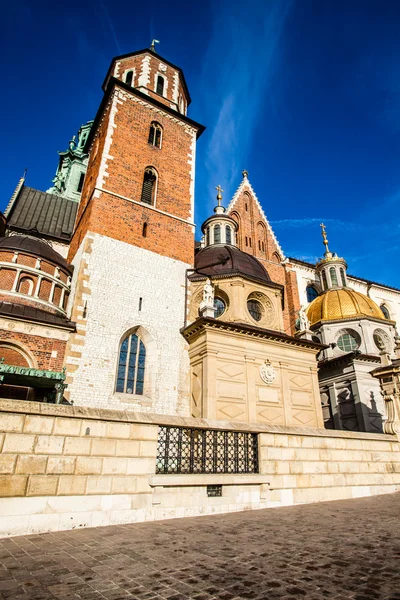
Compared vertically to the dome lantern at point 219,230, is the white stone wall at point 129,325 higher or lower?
lower

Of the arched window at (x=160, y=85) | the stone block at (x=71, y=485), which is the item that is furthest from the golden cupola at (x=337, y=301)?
the stone block at (x=71, y=485)

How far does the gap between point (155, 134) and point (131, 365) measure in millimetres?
14583

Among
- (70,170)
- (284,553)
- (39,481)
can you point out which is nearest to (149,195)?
(39,481)

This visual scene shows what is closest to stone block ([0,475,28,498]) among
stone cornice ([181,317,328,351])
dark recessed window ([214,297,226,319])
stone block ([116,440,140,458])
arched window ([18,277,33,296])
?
stone block ([116,440,140,458])

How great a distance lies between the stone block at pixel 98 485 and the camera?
20.4 feet

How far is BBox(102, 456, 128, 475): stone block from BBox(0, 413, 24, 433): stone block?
160cm

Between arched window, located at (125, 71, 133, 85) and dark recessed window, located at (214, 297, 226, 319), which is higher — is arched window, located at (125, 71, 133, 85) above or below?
above

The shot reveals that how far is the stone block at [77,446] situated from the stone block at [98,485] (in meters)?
0.47

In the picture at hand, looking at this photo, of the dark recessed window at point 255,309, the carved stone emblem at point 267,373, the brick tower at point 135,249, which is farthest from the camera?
the dark recessed window at point 255,309

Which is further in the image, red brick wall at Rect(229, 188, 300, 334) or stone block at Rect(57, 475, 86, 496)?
red brick wall at Rect(229, 188, 300, 334)

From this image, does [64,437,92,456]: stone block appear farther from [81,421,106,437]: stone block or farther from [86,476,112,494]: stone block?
[86,476,112,494]: stone block

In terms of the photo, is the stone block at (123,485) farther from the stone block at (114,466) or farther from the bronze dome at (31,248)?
the bronze dome at (31,248)

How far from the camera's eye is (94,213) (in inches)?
666

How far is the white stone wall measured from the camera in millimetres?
13828
